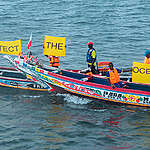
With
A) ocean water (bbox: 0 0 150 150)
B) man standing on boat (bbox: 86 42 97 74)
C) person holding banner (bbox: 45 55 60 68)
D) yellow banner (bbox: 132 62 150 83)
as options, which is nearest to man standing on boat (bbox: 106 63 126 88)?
yellow banner (bbox: 132 62 150 83)

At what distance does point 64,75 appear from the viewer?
55.7 feet

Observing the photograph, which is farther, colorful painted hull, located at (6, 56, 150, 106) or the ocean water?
colorful painted hull, located at (6, 56, 150, 106)

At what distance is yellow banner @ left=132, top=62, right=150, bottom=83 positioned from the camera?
14.2m

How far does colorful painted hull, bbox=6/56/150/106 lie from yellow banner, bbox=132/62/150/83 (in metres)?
0.50

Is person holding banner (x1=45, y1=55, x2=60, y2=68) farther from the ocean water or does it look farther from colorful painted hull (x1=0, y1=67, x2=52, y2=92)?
the ocean water

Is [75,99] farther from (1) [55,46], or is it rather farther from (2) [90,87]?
(1) [55,46]

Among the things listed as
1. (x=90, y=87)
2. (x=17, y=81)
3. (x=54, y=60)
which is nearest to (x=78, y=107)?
(x=90, y=87)

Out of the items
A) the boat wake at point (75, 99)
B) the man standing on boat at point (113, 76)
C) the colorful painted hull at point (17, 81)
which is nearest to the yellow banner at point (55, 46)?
the colorful painted hull at point (17, 81)

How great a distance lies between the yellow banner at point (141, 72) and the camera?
1420cm

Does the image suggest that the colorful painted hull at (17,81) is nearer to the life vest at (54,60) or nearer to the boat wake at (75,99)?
the life vest at (54,60)

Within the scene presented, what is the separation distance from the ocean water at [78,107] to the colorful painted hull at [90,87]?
563mm

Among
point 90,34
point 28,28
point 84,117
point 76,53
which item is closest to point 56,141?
point 84,117

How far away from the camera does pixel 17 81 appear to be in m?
18.2

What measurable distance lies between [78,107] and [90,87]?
Answer: 1229mm
